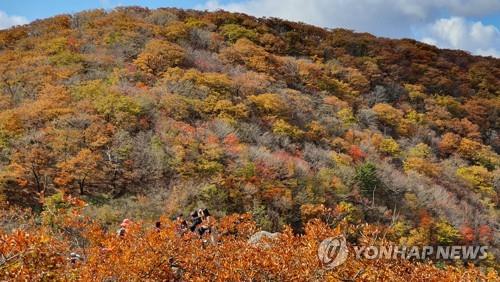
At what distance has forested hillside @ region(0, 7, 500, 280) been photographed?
26.7m

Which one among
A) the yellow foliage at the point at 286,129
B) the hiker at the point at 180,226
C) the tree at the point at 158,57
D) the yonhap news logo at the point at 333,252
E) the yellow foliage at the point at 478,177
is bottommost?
the yellow foliage at the point at 478,177

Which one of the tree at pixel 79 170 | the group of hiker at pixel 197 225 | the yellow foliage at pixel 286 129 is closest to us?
the group of hiker at pixel 197 225

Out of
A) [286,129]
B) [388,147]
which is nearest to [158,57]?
[286,129]

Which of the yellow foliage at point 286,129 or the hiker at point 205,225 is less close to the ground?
the yellow foliage at point 286,129

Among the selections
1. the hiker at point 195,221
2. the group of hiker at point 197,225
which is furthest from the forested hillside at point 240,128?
the hiker at point 195,221

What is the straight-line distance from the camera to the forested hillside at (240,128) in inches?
1051

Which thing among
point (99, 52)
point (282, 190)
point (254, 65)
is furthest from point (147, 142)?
point (254, 65)

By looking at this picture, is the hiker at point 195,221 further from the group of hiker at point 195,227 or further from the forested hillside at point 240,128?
the forested hillside at point 240,128

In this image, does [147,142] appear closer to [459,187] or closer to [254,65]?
[254,65]

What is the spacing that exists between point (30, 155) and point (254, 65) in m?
25.4

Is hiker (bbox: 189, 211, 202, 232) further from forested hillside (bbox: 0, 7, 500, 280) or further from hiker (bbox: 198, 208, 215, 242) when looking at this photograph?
forested hillside (bbox: 0, 7, 500, 280)

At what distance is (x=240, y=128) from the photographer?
113 ft

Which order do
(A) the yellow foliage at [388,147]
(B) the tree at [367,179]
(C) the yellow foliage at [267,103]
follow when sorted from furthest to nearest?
1. (A) the yellow foliage at [388,147]
2. (C) the yellow foliage at [267,103]
3. (B) the tree at [367,179]

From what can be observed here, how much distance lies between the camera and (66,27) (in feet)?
159
